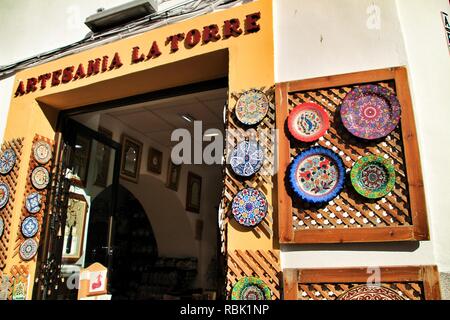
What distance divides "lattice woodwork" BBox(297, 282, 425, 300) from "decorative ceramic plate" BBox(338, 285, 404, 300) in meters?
0.03

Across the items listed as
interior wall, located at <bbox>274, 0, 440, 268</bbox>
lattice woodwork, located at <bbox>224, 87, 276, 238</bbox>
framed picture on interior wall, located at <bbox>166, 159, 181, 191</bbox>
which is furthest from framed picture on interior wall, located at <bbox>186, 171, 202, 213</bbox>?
interior wall, located at <bbox>274, 0, 440, 268</bbox>

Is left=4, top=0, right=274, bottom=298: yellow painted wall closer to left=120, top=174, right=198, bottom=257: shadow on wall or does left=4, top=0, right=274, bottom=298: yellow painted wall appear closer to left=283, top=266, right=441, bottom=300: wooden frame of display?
left=283, top=266, right=441, bottom=300: wooden frame of display

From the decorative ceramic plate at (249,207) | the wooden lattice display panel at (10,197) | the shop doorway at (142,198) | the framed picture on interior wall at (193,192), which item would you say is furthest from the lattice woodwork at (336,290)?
the framed picture on interior wall at (193,192)

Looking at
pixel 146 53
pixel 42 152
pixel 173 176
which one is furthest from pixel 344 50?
pixel 173 176

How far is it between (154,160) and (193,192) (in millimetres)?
1284

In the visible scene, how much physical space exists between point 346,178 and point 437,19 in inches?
53.4

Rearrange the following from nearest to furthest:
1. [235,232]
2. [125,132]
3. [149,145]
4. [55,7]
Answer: [235,232] < [55,7] < [125,132] < [149,145]

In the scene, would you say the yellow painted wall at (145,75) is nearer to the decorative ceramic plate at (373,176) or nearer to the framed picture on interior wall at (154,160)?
the decorative ceramic plate at (373,176)

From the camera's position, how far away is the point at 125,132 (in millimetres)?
5840

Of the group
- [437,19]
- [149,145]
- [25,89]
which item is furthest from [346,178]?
[149,145]

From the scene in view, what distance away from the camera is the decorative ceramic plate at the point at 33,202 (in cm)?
382

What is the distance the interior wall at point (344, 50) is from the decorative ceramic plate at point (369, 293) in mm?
147

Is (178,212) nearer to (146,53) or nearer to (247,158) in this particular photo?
(146,53)
